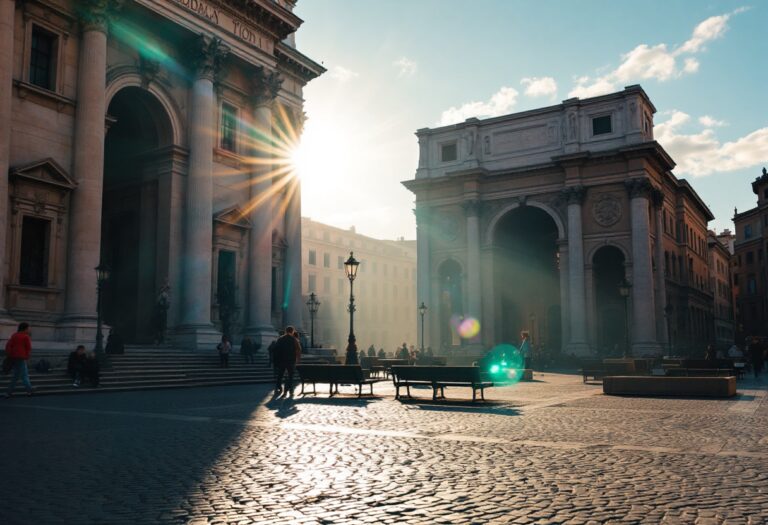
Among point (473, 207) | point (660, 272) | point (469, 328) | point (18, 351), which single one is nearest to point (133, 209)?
point (18, 351)

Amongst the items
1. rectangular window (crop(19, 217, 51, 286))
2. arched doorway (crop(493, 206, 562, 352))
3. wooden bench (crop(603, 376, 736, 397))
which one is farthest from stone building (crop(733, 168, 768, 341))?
rectangular window (crop(19, 217, 51, 286))

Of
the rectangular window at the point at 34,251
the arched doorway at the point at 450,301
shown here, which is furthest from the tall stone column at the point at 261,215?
the arched doorway at the point at 450,301

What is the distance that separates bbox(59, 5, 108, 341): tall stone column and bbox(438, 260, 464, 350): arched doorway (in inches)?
1245

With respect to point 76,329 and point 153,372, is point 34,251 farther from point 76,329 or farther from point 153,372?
point 153,372

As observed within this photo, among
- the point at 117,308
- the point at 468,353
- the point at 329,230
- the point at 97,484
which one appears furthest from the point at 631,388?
the point at 329,230

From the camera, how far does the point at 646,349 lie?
1681 inches

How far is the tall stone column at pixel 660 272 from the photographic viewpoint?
45844mm

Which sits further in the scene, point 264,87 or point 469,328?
point 469,328

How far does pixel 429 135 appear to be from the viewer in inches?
2089

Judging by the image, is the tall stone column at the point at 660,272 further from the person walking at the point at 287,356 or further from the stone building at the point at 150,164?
the person walking at the point at 287,356

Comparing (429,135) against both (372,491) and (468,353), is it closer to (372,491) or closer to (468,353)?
(468,353)

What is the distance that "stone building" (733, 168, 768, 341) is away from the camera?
7606 centimetres

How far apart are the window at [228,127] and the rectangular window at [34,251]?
31.5 feet

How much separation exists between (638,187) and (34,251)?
36.0 m
